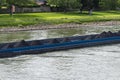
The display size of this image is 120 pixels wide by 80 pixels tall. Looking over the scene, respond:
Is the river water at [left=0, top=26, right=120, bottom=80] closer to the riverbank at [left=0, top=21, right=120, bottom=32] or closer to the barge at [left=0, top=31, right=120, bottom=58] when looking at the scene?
the barge at [left=0, top=31, right=120, bottom=58]

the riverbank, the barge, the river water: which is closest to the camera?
the river water

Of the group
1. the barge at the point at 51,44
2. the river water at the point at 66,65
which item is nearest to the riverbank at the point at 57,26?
the barge at the point at 51,44

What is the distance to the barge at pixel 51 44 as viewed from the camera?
107 feet

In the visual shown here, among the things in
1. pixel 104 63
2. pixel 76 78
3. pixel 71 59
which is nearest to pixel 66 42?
pixel 71 59

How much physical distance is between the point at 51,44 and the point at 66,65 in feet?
20.2

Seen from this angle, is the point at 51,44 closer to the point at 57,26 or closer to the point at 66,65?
the point at 66,65

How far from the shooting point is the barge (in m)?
32.6

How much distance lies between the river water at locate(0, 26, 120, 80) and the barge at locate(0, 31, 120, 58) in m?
0.59

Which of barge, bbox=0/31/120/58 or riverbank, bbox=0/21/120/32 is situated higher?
barge, bbox=0/31/120/58

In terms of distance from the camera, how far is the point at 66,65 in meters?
29.3

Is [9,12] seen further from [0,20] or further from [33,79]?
[33,79]

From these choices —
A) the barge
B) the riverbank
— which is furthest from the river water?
the riverbank

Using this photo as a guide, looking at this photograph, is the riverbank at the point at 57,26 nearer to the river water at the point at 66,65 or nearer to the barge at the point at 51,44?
the barge at the point at 51,44

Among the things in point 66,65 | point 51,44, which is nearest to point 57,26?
point 51,44
